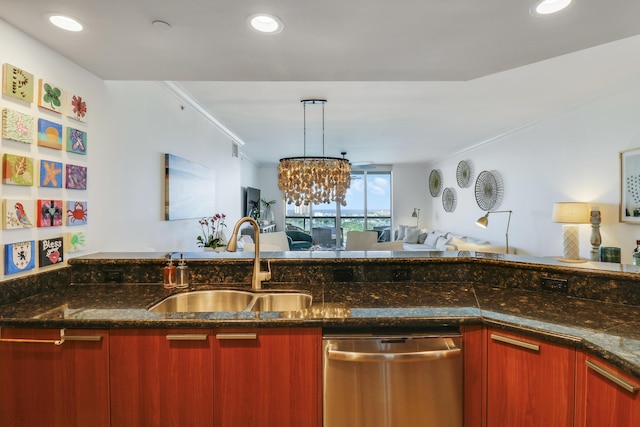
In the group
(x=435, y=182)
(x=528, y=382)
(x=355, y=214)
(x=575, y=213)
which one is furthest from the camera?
(x=355, y=214)

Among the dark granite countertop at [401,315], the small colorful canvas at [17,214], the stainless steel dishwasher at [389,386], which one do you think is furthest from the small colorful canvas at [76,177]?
the stainless steel dishwasher at [389,386]

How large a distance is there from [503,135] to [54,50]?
569 cm

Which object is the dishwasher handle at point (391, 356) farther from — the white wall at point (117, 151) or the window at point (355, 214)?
the window at point (355, 214)

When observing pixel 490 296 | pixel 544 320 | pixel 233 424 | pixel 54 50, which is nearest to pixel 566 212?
pixel 490 296

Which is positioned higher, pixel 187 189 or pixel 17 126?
pixel 17 126

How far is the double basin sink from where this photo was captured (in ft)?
5.72

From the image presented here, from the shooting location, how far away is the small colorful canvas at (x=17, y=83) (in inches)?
58.6

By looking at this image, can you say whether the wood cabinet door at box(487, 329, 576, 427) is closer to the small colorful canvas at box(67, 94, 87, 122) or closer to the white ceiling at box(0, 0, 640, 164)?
the white ceiling at box(0, 0, 640, 164)

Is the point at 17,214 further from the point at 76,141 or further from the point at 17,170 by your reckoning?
the point at 76,141

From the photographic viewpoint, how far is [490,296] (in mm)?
1649

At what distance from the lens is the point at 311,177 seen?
145 inches

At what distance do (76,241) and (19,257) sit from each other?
13.9 inches

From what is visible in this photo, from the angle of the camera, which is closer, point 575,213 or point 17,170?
point 17,170

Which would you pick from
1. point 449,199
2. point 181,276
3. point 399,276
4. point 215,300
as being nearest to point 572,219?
point 399,276
